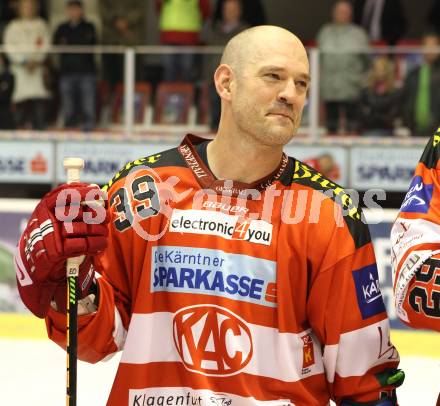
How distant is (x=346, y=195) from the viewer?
2949mm

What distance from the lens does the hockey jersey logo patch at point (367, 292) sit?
2826 millimetres

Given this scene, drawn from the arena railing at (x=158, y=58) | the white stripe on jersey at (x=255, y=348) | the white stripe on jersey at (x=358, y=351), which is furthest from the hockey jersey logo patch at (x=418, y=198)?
the arena railing at (x=158, y=58)

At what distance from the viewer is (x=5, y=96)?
31.3 ft

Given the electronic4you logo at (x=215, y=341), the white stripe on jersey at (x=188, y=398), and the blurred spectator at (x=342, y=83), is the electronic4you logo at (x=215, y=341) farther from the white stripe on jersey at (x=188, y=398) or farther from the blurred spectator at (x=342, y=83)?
the blurred spectator at (x=342, y=83)

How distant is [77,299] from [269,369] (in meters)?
0.52

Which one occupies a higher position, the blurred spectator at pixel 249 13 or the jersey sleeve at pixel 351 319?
the jersey sleeve at pixel 351 319

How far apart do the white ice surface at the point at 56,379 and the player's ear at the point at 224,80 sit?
217 cm

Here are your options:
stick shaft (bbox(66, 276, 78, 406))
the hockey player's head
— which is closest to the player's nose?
the hockey player's head

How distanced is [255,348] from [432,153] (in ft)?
2.17

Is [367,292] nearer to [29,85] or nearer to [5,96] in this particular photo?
[29,85]

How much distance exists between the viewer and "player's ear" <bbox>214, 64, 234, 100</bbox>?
295 cm

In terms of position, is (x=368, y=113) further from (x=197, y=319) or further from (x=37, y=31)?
(x=197, y=319)

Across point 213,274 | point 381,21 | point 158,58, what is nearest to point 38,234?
point 213,274

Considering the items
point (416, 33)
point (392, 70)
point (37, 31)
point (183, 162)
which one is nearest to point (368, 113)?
point (392, 70)
